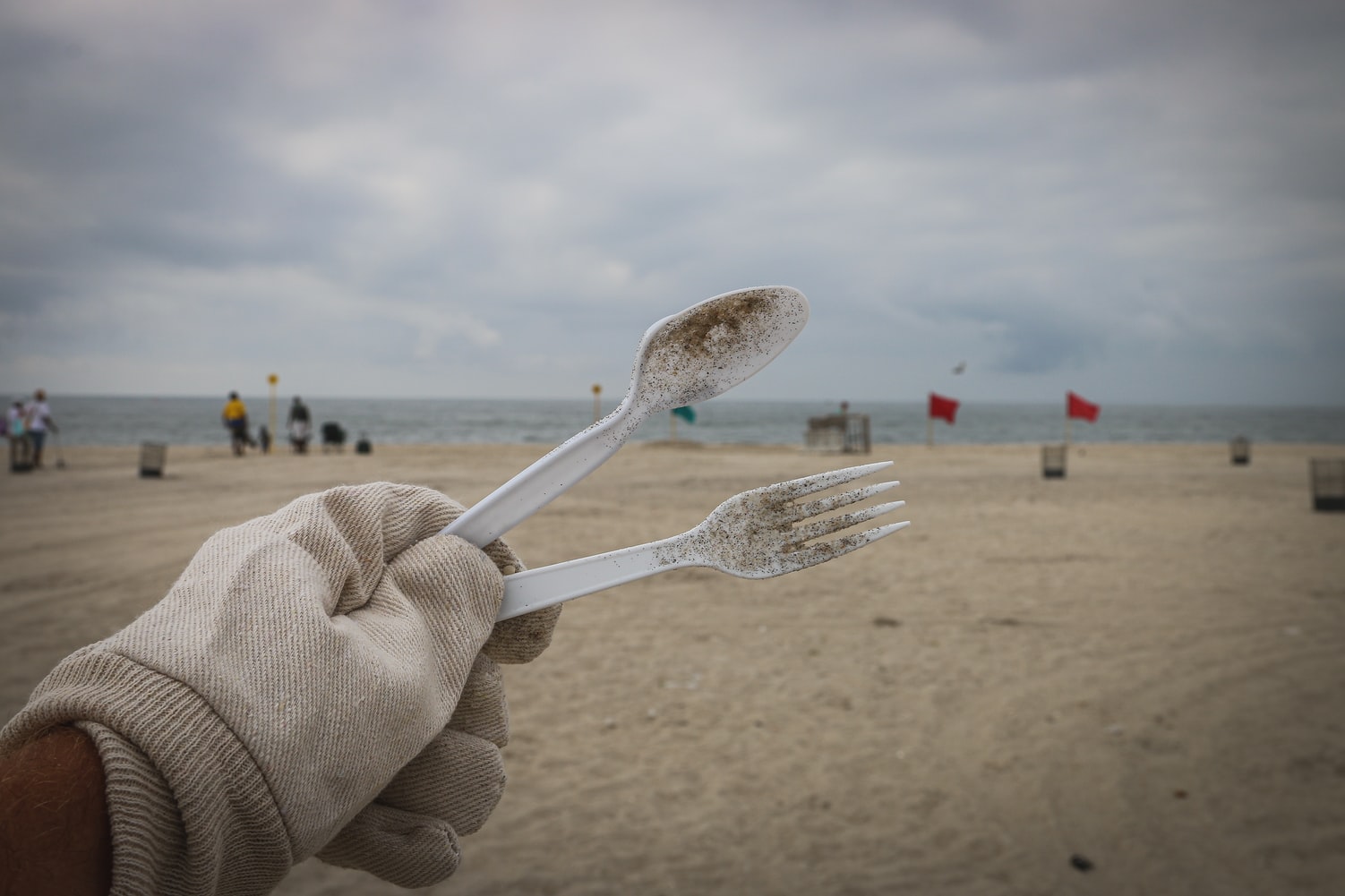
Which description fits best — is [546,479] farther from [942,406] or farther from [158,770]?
[942,406]

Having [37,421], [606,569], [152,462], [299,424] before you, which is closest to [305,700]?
[606,569]

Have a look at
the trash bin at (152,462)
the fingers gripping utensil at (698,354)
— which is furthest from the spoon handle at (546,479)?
the trash bin at (152,462)

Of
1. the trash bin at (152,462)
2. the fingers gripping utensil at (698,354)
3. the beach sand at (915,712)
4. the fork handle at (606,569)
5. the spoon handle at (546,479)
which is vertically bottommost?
the beach sand at (915,712)

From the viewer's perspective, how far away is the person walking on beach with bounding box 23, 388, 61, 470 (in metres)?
18.6

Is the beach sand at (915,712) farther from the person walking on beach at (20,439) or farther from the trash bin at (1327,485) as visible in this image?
the person walking on beach at (20,439)

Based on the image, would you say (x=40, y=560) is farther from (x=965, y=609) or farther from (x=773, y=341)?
(x=773, y=341)

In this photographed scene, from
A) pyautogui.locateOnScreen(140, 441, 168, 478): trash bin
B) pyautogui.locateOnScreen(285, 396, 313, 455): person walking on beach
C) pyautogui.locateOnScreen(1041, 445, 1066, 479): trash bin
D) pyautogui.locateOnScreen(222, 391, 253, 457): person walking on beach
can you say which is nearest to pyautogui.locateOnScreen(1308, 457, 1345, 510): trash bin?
pyautogui.locateOnScreen(1041, 445, 1066, 479): trash bin

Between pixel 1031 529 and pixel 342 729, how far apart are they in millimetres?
11110

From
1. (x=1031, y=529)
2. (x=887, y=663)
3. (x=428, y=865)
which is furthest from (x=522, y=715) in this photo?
(x=1031, y=529)

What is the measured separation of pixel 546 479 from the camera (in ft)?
3.45

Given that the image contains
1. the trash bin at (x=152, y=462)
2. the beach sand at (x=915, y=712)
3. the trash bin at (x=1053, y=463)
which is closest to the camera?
the beach sand at (x=915, y=712)

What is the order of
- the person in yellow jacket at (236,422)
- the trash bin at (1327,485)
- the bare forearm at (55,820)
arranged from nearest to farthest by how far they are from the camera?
the bare forearm at (55,820) → the trash bin at (1327,485) → the person in yellow jacket at (236,422)

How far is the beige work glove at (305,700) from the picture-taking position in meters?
0.74

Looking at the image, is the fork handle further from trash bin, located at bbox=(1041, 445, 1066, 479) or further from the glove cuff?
trash bin, located at bbox=(1041, 445, 1066, 479)
